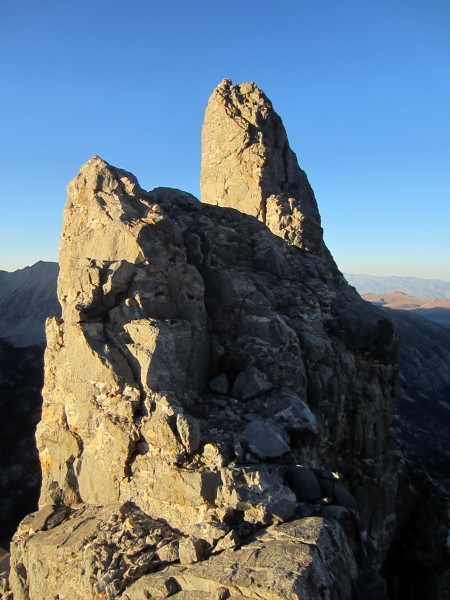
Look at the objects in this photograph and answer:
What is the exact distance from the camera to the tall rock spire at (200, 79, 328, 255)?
70.8ft

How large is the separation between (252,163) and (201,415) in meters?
13.6

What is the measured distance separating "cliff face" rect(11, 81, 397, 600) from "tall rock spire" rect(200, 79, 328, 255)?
3.33 metres

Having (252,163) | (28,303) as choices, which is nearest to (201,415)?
(252,163)

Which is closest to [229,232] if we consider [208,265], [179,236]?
[208,265]

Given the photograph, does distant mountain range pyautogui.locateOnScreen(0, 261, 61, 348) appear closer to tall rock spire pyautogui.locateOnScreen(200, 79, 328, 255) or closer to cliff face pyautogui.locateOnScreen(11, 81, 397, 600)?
tall rock spire pyautogui.locateOnScreen(200, 79, 328, 255)

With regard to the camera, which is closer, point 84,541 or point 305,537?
point 305,537

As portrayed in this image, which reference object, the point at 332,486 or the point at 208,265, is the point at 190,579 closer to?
the point at 332,486

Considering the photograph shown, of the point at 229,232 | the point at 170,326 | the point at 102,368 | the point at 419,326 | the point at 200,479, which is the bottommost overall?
the point at 419,326

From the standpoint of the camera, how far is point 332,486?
34.1 ft

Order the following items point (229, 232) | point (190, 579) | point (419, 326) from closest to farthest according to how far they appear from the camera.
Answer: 1. point (190, 579)
2. point (229, 232)
3. point (419, 326)

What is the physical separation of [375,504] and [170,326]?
9.85 meters

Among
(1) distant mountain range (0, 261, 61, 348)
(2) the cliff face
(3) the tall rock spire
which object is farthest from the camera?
(1) distant mountain range (0, 261, 61, 348)

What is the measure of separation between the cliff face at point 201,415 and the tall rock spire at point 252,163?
10.9ft

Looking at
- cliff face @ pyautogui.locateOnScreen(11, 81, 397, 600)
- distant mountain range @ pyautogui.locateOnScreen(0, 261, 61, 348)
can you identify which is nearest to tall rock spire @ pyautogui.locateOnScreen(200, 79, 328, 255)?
cliff face @ pyautogui.locateOnScreen(11, 81, 397, 600)
